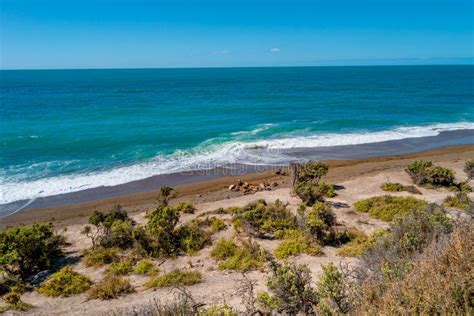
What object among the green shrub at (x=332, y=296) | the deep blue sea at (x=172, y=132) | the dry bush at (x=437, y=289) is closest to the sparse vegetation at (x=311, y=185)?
the deep blue sea at (x=172, y=132)

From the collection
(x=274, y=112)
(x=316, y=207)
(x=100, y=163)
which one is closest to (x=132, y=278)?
(x=316, y=207)

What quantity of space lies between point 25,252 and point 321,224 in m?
10.9

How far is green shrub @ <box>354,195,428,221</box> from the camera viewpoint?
50.0 feet

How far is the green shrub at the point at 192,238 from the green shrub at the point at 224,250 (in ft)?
2.65

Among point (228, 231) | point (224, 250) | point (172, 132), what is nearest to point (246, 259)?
point (224, 250)

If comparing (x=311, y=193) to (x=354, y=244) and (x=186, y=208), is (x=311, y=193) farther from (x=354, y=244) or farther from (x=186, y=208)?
(x=186, y=208)

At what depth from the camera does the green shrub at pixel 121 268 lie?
11477 mm

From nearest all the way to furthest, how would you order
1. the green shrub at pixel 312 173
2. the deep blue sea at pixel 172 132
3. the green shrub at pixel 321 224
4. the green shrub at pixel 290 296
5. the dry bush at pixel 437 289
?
Result: the dry bush at pixel 437 289
the green shrub at pixel 290 296
the green shrub at pixel 321 224
the green shrub at pixel 312 173
the deep blue sea at pixel 172 132

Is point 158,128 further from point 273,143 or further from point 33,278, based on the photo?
point 33,278

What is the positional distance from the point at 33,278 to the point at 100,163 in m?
16.4

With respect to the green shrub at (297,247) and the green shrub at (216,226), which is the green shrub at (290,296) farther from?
the green shrub at (216,226)

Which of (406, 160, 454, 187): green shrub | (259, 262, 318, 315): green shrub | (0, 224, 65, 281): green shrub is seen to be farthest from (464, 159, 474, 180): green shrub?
(0, 224, 65, 281): green shrub

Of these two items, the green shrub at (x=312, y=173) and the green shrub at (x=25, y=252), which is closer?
the green shrub at (x=25, y=252)

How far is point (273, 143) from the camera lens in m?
32.8
